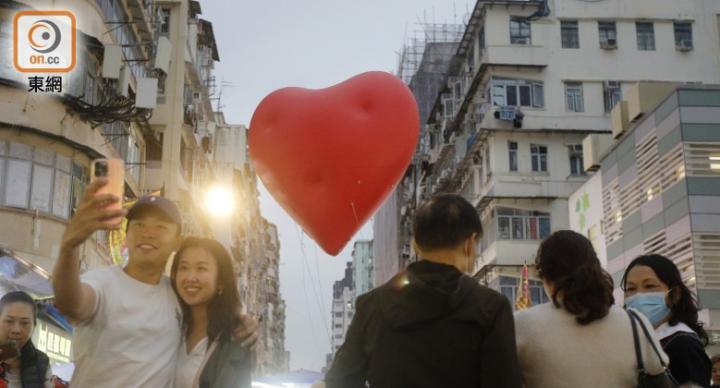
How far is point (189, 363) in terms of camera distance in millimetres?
3756

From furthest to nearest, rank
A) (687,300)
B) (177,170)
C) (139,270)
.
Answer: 1. (177,170)
2. (687,300)
3. (139,270)

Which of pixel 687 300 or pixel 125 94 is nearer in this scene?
pixel 687 300

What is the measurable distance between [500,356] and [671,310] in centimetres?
151

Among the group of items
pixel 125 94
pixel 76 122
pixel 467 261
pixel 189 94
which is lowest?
pixel 467 261

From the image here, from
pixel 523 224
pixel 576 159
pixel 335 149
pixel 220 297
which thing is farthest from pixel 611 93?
pixel 220 297

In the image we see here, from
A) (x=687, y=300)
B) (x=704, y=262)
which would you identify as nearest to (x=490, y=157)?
(x=704, y=262)

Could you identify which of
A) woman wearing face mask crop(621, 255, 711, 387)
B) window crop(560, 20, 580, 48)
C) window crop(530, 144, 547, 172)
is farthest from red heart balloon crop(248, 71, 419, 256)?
window crop(560, 20, 580, 48)

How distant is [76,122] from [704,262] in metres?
15.1

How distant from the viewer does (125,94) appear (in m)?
22.3

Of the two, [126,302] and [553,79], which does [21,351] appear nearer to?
[126,302]

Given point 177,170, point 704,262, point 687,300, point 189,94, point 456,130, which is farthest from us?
point 456,130

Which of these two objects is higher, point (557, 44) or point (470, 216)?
point (557, 44)

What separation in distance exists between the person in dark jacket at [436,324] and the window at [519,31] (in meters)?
33.5

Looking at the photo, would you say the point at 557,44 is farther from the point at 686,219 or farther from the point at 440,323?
the point at 440,323
